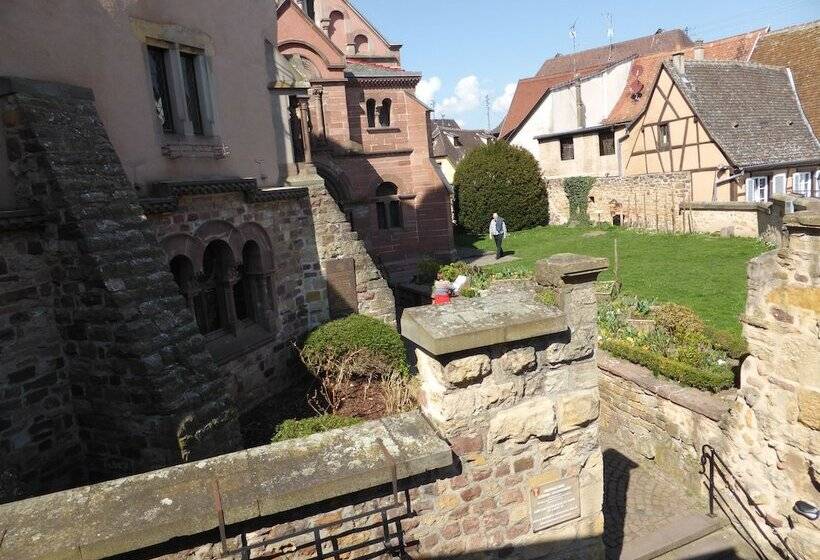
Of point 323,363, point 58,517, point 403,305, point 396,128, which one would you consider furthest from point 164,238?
point 396,128

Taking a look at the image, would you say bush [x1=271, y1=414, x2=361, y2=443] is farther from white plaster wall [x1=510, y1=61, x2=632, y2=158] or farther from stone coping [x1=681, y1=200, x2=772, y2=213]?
white plaster wall [x1=510, y1=61, x2=632, y2=158]

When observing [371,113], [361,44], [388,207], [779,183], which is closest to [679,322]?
[388,207]

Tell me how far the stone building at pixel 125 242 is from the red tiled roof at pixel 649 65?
73.8 ft

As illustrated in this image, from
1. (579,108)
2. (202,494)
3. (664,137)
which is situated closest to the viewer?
(202,494)

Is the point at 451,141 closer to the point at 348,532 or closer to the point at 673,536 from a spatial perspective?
the point at 673,536

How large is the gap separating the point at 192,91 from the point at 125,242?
4.60 m

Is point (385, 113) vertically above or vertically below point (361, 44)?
below

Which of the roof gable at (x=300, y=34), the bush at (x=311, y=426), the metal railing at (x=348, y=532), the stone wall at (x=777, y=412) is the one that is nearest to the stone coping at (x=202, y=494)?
the metal railing at (x=348, y=532)

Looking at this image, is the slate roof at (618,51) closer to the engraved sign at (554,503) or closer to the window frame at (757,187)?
the window frame at (757,187)

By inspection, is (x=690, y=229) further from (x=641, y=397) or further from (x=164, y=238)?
(x=164, y=238)

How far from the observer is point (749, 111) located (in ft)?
78.2

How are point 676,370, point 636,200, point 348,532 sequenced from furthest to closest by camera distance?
point 636,200, point 676,370, point 348,532

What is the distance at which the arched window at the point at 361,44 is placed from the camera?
23203 mm

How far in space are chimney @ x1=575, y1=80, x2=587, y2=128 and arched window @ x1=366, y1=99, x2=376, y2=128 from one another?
14.0 metres
